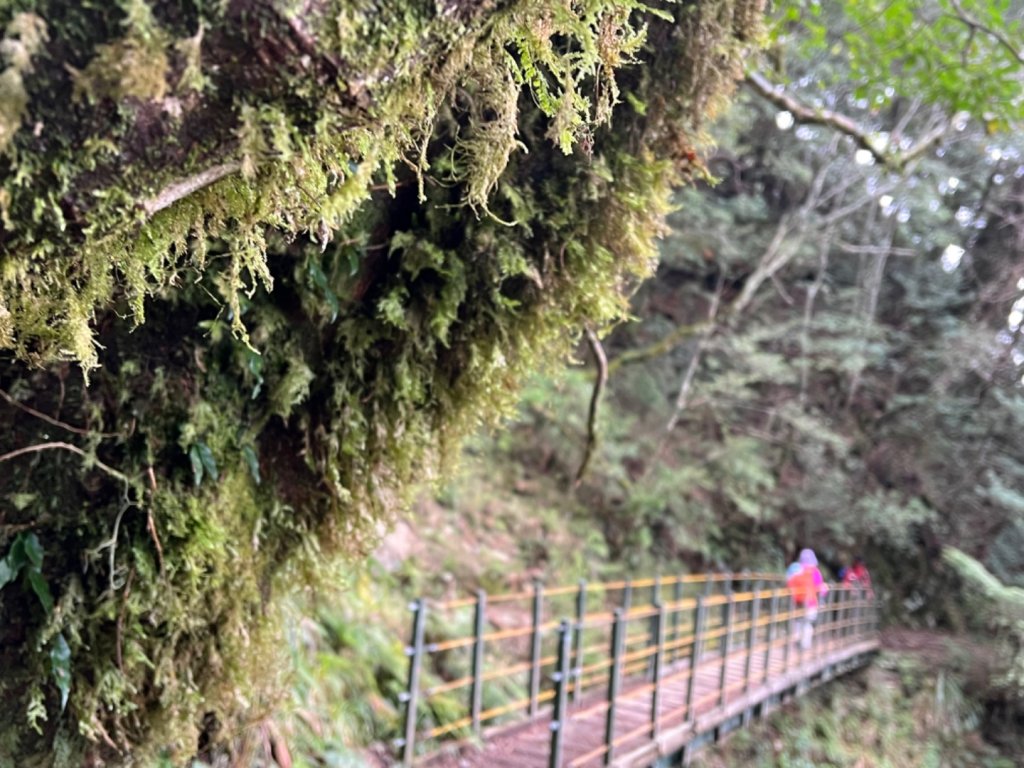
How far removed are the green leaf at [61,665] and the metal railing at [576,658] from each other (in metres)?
1.90

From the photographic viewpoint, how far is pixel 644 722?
450 centimetres

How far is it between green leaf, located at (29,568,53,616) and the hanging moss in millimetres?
33

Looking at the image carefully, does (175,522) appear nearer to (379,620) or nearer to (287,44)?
(287,44)

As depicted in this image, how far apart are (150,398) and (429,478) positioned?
800 millimetres

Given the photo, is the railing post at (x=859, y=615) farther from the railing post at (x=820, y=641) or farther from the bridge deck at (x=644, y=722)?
the bridge deck at (x=644, y=722)

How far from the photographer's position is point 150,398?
167 centimetres

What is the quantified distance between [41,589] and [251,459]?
520 millimetres

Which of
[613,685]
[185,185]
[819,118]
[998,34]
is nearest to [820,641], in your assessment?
[613,685]

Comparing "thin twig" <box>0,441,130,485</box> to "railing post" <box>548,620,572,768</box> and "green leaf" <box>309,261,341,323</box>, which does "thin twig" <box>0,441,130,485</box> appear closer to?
"green leaf" <box>309,261,341,323</box>

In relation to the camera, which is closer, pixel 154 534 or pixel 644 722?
pixel 154 534

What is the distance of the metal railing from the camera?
11.7 feet

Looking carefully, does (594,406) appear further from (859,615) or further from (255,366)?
(859,615)

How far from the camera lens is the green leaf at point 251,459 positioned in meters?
1.81

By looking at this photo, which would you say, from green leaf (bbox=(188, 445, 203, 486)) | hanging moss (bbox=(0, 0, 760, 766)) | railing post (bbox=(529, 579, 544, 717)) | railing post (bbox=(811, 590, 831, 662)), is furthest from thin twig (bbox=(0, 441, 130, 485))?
railing post (bbox=(811, 590, 831, 662))
